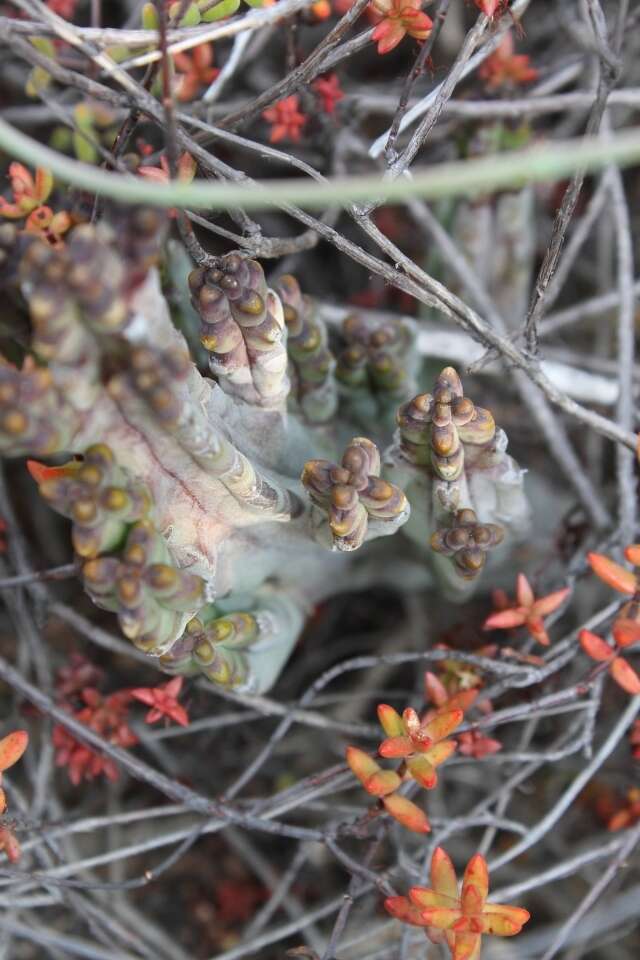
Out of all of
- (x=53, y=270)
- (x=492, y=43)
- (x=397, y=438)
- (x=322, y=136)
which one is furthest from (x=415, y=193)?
(x=322, y=136)

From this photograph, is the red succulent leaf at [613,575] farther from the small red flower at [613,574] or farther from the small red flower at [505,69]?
the small red flower at [505,69]

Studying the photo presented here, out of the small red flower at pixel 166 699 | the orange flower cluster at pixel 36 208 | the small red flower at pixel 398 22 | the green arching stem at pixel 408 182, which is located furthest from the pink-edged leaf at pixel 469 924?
the small red flower at pixel 398 22

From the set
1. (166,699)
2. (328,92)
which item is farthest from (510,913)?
(328,92)

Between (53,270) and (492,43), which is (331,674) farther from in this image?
(492,43)

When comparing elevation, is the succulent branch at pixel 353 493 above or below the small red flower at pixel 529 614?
above

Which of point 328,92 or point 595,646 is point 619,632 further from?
point 328,92

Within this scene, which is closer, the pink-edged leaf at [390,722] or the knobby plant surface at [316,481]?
the knobby plant surface at [316,481]

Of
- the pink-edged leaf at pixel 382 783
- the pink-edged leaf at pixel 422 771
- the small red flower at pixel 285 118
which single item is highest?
the small red flower at pixel 285 118
